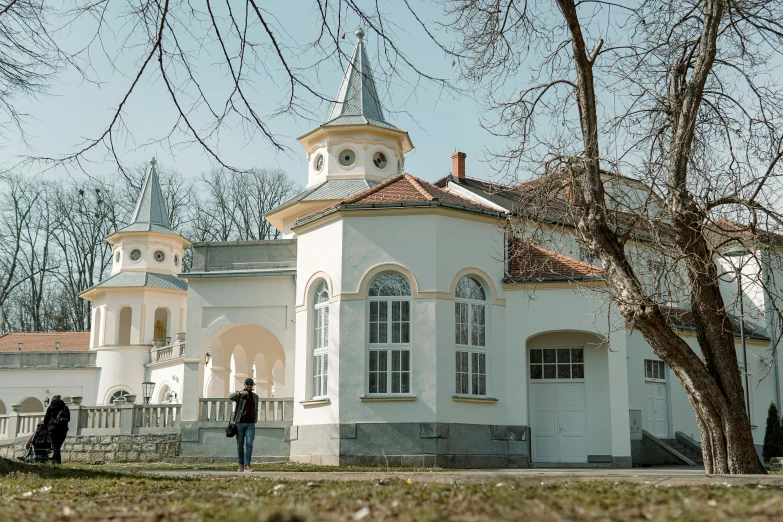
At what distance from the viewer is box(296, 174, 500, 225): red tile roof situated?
67.8ft

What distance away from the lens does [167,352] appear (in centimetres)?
4206

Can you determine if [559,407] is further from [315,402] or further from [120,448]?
[120,448]

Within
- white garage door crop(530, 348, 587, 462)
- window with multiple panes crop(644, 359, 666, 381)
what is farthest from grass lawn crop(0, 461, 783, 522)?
window with multiple panes crop(644, 359, 666, 381)

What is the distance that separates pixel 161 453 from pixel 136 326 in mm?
22470

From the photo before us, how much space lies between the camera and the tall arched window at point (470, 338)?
2045cm

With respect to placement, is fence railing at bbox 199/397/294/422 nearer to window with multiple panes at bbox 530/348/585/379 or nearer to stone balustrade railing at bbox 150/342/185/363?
window with multiple panes at bbox 530/348/585/379

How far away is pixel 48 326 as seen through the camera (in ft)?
194

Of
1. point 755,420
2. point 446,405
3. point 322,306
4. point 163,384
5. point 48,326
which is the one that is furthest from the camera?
point 48,326

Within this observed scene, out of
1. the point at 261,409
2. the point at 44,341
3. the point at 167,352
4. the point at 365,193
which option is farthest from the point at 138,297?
the point at 365,193

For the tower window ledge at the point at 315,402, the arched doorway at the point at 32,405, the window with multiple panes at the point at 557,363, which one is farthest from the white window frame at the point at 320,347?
the arched doorway at the point at 32,405

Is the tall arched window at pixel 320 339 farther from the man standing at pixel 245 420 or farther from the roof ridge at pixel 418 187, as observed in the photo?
the man standing at pixel 245 420

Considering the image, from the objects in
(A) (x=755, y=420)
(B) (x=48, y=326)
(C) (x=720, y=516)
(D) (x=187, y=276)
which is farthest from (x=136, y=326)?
(C) (x=720, y=516)

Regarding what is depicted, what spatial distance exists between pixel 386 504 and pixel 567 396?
627 inches

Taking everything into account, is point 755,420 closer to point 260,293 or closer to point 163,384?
point 260,293
